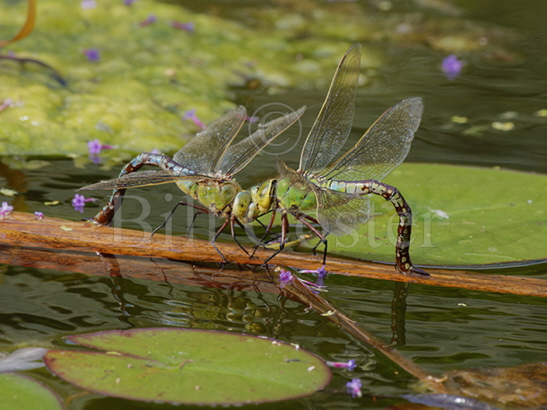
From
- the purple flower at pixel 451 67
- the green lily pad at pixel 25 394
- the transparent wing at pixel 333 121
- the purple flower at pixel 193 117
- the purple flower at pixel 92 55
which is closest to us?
the green lily pad at pixel 25 394

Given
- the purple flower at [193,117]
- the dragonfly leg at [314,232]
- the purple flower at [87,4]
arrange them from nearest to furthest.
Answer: the dragonfly leg at [314,232] < the purple flower at [193,117] < the purple flower at [87,4]

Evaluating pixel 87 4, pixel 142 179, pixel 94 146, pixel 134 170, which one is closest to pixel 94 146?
pixel 94 146

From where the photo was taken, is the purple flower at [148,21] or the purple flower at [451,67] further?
the purple flower at [148,21]

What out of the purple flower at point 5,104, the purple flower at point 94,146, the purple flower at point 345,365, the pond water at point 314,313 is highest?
the purple flower at point 5,104

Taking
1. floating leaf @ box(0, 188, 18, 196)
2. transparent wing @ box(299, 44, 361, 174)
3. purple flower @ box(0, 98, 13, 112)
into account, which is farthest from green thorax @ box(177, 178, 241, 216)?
purple flower @ box(0, 98, 13, 112)

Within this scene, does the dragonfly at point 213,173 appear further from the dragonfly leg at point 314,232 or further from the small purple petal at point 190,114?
the small purple petal at point 190,114

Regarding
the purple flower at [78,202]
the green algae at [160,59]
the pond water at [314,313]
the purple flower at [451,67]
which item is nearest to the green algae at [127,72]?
the green algae at [160,59]

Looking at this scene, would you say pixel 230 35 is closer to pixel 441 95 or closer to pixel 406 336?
pixel 441 95

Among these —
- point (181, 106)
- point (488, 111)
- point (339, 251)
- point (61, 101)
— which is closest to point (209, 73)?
point (181, 106)

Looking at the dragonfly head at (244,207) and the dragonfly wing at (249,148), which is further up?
the dragonfly wing at (249,148)
